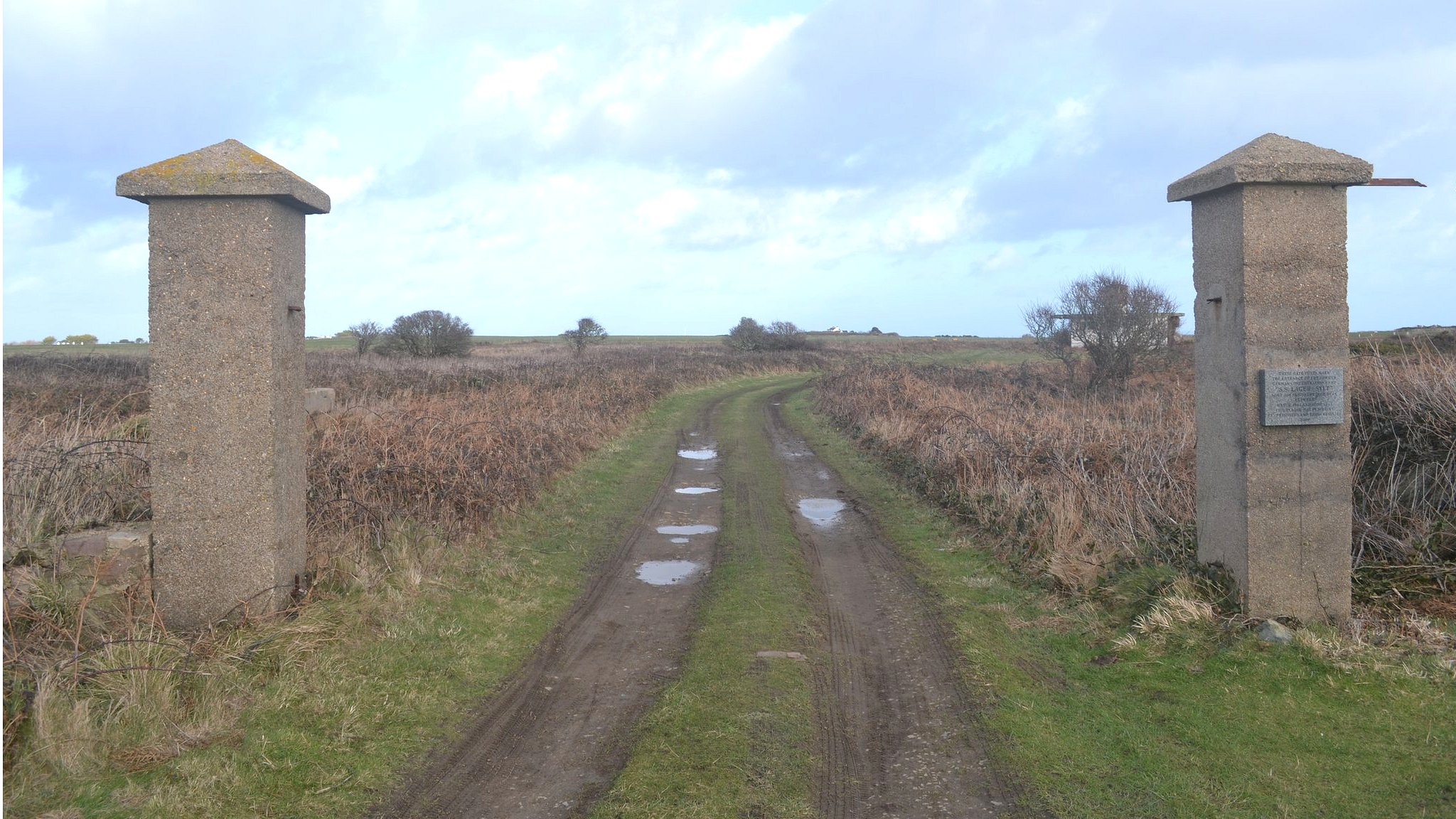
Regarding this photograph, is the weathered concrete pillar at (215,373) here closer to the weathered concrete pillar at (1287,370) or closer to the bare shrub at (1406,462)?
the weathered concrete pillar at (1287,370)

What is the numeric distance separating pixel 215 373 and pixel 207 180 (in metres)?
1.34

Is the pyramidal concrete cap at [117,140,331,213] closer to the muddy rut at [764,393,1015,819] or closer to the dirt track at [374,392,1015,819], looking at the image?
the dirt track at [374,392,1015,819]

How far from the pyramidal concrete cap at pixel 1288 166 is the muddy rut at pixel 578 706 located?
210 inches

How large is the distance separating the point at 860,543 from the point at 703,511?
8.54ft

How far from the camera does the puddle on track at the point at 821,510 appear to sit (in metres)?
11.9

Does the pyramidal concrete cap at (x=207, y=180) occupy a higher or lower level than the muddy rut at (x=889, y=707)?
higher

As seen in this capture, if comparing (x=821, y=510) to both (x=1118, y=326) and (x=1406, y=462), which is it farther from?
(x=1118, y=326)

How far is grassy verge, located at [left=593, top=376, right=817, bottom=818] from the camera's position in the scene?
4.53 metres

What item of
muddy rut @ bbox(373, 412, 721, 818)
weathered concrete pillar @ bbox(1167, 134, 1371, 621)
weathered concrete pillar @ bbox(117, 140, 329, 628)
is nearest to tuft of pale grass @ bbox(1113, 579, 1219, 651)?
weathered concrete pillar @ bbox(1167, 134, 1371, 621)

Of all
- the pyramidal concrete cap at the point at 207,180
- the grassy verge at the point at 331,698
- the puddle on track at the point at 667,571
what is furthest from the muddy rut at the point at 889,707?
the pyramidal concrete cap at the point at 207,180

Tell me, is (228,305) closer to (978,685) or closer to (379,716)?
(379,716)

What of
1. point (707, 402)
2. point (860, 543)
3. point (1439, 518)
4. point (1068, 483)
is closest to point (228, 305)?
point (860, 543)

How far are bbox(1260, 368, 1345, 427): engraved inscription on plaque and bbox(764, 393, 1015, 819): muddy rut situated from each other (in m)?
2.97

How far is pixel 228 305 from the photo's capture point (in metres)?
6.36
